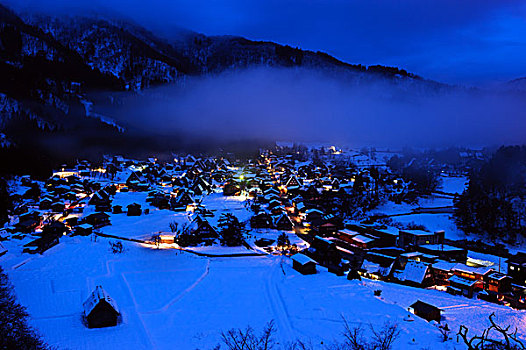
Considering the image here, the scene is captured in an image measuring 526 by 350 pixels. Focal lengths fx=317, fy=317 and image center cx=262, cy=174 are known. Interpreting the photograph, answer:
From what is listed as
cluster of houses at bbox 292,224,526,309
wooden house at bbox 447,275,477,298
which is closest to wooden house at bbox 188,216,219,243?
cluster of houses at bbox 292,224,526,309

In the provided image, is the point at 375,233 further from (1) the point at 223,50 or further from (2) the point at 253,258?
(1) the point at 223,50

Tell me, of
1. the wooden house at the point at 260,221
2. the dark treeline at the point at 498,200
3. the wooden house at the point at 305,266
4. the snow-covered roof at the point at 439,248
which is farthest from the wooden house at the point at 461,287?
the wooden house at the point at 260,221

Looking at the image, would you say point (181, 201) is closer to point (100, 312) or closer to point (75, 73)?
point (100, 312)

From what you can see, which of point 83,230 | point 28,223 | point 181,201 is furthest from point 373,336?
point 181,201

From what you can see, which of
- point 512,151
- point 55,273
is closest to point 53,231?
point 55,273

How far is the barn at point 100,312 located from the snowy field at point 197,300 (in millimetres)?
229

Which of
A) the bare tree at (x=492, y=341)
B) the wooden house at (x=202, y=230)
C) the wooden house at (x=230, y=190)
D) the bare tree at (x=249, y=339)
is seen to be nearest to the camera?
the bare tree at (x=492, y=341)

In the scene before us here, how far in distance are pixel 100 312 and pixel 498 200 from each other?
31.6 m

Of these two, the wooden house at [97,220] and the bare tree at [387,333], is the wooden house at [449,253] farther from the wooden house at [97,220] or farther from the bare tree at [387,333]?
the wooden house at [97,220]

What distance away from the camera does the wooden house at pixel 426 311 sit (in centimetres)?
1139

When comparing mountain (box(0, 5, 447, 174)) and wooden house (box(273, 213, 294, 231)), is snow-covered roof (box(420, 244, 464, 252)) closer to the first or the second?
wooden house (box(273, 213, 294, 231))

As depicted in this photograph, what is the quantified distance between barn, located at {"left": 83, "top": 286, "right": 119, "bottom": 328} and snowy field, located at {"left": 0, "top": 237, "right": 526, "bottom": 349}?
229 mm

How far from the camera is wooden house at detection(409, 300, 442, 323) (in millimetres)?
11391

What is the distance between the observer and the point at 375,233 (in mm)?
23688
